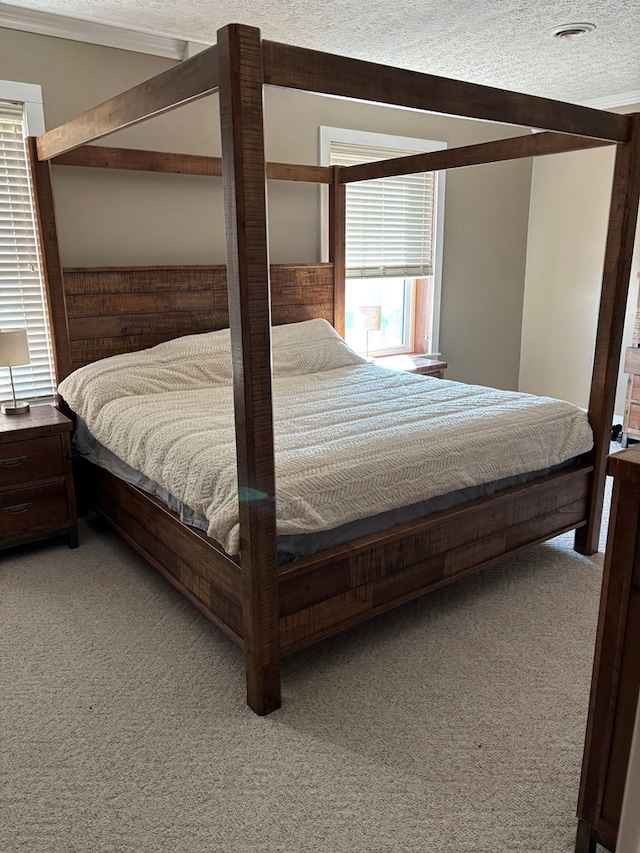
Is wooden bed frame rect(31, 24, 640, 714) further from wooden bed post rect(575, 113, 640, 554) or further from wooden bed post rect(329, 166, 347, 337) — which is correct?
wooden bed post rect(329, 166, 347, 337)

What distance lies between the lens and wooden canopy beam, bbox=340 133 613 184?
280 centimetres

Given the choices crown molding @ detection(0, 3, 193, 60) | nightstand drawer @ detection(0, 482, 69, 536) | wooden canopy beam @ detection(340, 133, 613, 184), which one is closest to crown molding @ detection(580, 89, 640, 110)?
wooden canopy beam @ detection(340, 133, 613, 184)

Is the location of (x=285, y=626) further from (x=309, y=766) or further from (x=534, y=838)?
(x=534, y=838)

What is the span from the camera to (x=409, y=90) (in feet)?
6.22

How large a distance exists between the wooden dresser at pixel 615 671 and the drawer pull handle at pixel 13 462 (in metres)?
2.53

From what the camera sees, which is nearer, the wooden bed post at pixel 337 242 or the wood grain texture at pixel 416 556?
the wood grain texture at pixel 416 556

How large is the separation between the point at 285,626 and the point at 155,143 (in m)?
2.87

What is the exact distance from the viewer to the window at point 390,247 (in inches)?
175

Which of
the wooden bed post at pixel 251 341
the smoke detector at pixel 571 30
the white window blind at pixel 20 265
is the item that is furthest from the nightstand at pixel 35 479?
the smoke detector at pixel 571 30

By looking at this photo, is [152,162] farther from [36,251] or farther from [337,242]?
[337,242]

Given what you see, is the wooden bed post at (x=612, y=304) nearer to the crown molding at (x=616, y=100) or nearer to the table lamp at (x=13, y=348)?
the crown molding at (x=616, y=100)

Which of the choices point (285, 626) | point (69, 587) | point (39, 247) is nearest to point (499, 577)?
point (285, 626)

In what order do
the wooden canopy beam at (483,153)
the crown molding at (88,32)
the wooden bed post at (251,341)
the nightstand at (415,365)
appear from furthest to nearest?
the nightstand at (415,365) → the crown molding at (88,32) → the wooden canopy beam at (483,153) → the wooden bed post at (251,341)

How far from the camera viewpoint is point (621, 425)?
4.89 meters
